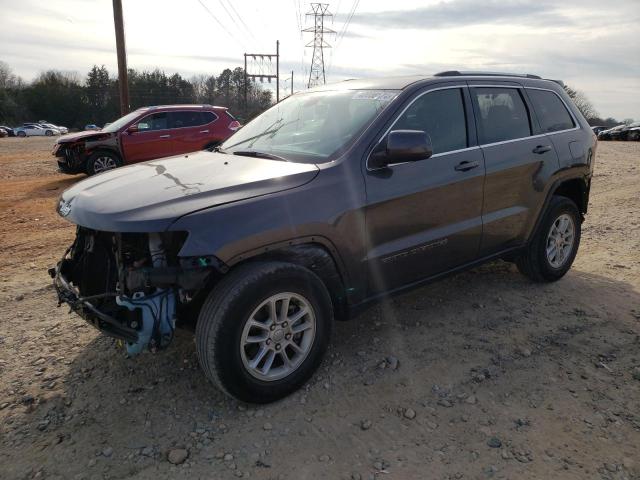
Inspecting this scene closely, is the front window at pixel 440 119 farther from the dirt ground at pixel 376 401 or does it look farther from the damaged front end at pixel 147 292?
the damaged front end at pixel 147 292

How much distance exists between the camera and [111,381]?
3213 mm

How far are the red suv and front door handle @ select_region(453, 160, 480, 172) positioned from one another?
8959mm

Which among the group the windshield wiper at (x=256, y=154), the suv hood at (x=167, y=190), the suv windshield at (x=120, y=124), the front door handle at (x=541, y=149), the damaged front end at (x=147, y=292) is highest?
the suv windshield at (x=120, y=124)

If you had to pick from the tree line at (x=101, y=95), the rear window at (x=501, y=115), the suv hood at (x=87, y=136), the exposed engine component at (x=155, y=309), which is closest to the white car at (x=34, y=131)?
the tree line at (x=101, y=95)

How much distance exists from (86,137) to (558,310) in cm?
1028

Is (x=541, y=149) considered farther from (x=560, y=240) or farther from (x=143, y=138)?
(x=143, y=138)

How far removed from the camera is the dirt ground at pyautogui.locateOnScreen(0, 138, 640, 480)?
2.54 meters

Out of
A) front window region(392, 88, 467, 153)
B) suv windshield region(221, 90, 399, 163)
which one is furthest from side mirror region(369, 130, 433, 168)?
front window region(392, 88, 467, 153)

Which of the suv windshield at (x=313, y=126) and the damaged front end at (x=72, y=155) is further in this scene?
the damaged front end at (x=72, y=155)

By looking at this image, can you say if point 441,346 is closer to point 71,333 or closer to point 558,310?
point 558,310

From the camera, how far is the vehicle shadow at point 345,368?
2781mm

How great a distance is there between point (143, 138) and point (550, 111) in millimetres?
9283

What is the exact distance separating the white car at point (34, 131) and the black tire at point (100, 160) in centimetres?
4676

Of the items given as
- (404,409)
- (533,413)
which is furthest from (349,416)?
(533,413)
